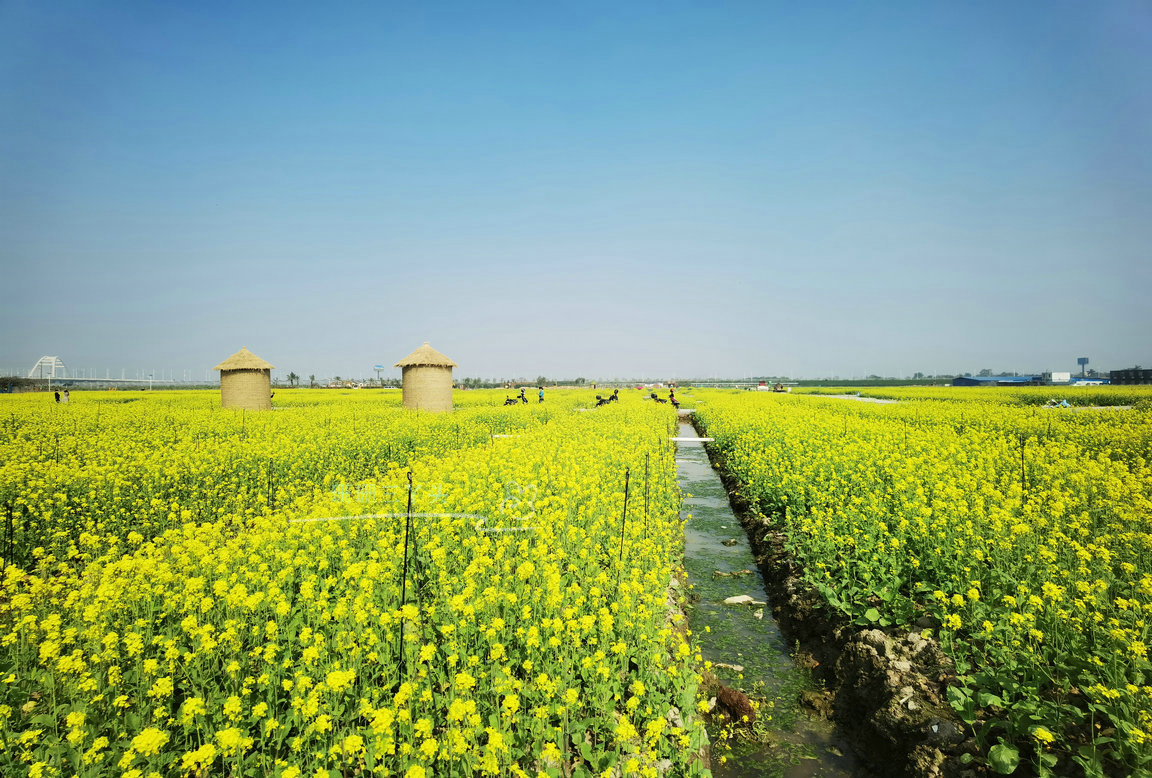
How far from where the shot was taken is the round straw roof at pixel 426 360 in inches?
1035

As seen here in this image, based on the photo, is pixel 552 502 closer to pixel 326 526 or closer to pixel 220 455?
pixel 326 526

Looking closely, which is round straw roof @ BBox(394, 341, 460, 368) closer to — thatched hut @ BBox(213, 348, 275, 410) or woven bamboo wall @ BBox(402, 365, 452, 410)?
woven bamboo wall @ BBox(402, 365, 452, 410)

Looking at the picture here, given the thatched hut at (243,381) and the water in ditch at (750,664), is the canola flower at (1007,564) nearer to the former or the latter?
the water in ditch at (750,664)

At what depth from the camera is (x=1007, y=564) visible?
5.63 meters

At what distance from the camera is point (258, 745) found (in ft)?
11.9

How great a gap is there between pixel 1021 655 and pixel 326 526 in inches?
287

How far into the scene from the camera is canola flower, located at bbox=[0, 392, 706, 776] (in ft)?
10.5

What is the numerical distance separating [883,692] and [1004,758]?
5.19ft

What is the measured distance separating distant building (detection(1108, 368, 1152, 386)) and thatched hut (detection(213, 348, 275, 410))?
80.9 metres

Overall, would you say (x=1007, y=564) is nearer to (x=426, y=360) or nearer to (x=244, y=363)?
(x=426, y=360)

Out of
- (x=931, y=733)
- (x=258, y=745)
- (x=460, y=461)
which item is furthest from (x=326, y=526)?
(x=931, y=733)

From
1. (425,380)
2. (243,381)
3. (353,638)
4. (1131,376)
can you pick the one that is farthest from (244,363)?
Answer: (1131,376)

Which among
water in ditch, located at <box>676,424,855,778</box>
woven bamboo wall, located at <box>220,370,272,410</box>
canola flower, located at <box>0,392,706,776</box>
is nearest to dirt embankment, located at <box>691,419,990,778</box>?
water in ditch, located at <box>676,424,855,778</box>

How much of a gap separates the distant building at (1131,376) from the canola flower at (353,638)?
77007mm
